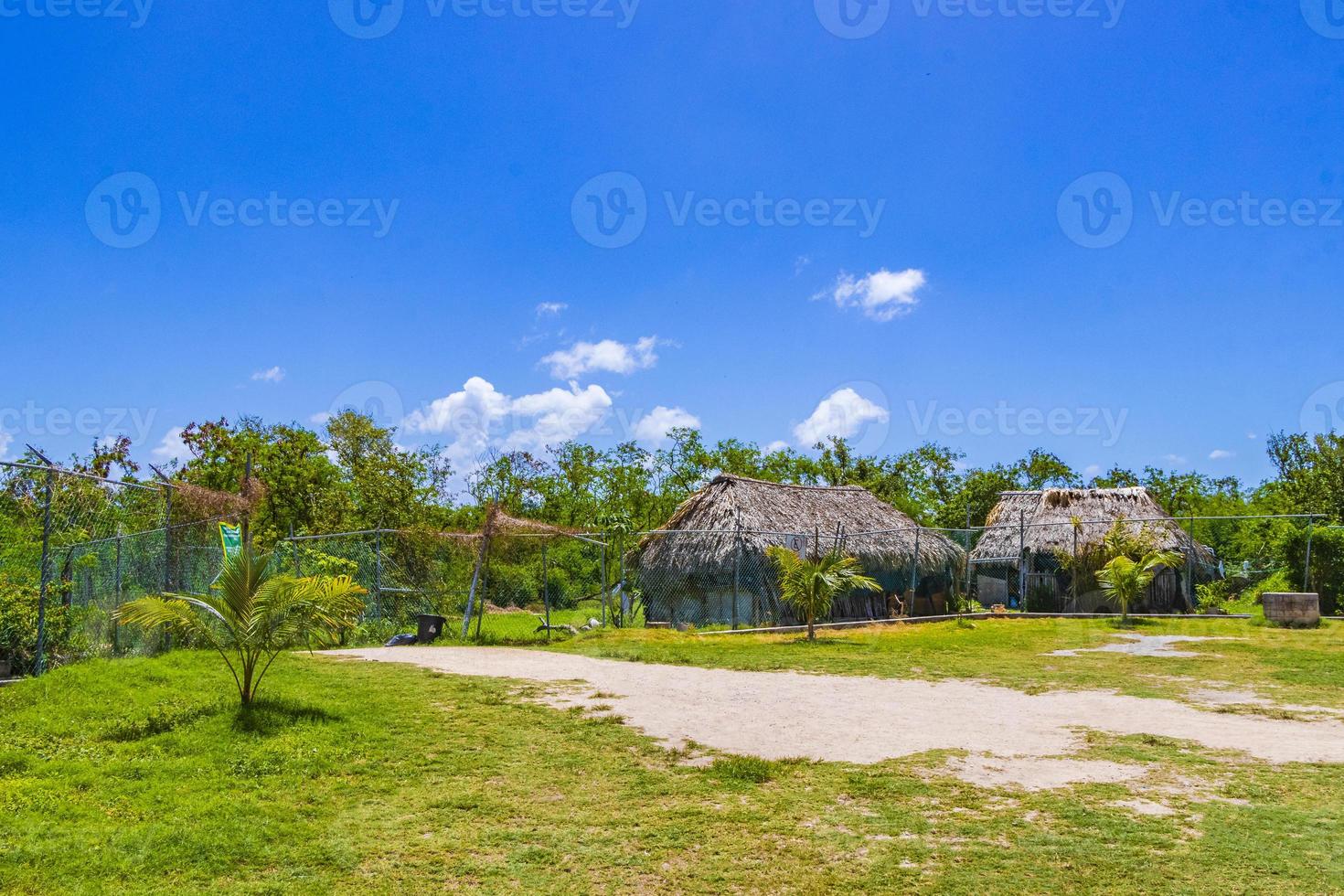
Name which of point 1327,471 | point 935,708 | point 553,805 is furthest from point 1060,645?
point 1327,471

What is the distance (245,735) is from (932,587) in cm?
2199

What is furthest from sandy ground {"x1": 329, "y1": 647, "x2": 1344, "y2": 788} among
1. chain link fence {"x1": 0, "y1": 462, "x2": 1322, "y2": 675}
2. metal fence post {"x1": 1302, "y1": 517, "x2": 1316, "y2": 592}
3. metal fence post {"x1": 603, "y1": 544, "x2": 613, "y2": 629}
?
metal fence post {"x1": 1302, "y1": 517, "x2": 1316, "y2": 592}

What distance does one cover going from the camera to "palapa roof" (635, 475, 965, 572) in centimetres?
2125

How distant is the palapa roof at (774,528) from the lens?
21.2m

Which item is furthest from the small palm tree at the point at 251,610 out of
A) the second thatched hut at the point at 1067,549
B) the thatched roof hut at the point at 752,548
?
the second thatched hut at the point at 1067,549

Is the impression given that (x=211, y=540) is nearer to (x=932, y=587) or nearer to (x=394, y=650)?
(x=394, y=650)

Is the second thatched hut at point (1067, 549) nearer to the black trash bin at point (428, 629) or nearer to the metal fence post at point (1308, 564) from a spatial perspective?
the metal fence post at point (1308, 564)

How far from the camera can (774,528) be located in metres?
23.0

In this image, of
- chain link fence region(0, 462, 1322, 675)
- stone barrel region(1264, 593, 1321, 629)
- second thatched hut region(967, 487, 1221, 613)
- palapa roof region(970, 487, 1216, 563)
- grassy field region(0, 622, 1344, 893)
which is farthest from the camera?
palapa roof region(970, 487, 1216, 563)

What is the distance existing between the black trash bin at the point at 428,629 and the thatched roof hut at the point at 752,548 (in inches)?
201

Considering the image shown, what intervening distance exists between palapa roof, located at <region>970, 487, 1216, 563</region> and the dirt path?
18.0 m

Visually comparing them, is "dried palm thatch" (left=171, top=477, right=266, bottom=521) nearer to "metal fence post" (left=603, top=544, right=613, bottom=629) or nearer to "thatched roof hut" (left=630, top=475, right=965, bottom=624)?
"metal fence post" (left=603, top=544, right=613, bottom=629)

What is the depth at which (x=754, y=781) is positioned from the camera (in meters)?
6.48

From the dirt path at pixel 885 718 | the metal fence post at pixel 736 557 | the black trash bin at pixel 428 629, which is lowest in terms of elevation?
the dirt path at pixel 885 718
